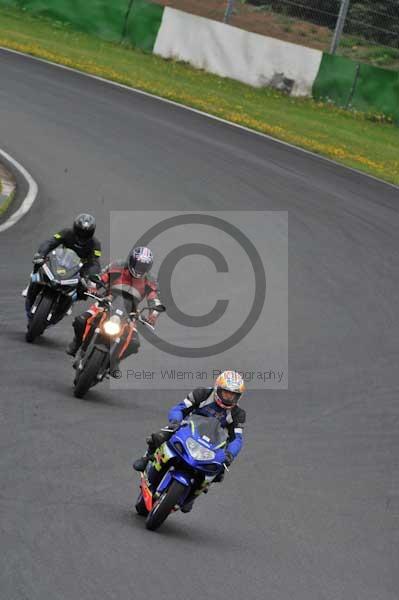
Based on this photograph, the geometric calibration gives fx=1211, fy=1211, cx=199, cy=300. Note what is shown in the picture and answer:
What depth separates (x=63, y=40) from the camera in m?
38.4

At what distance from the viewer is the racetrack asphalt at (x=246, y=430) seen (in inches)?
344

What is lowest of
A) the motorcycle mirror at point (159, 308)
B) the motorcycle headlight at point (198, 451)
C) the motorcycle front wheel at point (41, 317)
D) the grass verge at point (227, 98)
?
the grass verge at point (227, 98)

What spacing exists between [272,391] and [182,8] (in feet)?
92.6

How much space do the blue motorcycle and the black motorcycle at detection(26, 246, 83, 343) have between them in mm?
4808

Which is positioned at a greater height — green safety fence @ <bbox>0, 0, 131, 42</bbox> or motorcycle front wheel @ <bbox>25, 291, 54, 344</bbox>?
motorcycle front wheel @ <bbox>25, 291, 54, 344</bbox>

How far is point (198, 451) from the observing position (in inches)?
373

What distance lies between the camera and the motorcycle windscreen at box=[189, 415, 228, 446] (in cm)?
962

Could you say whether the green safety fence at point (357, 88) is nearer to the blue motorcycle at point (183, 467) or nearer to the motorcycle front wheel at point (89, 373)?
the motorcycle front wheel at point (89, 373)

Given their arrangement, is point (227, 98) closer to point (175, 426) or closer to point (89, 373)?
point (89, 373)

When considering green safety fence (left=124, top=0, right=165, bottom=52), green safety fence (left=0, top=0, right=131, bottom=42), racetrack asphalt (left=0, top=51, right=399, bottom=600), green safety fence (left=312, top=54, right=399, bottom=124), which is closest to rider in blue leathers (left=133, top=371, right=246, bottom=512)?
racetrack asphalt (left=0, top=51, right=399, bottom=600)

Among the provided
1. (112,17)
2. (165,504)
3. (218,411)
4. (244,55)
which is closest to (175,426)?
(218,411)

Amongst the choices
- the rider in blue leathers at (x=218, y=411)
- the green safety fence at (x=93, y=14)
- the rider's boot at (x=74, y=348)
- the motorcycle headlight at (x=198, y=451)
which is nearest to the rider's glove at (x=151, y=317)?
the rider's boot at (x=74, y=348)

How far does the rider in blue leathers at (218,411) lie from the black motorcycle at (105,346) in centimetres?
269

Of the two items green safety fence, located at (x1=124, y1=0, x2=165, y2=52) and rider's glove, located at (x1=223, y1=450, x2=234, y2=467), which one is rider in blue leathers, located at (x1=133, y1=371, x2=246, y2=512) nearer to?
rider's glove, located at (x1=223, y1=450, x2=234, y2=467)
